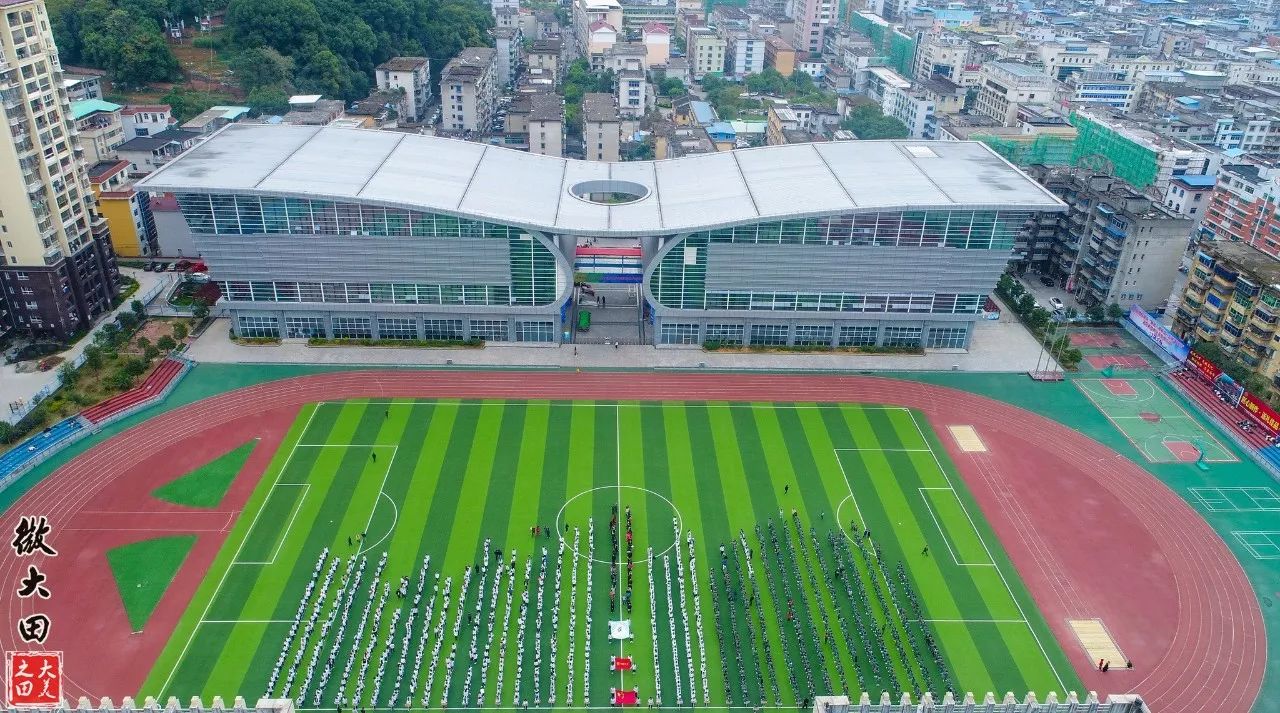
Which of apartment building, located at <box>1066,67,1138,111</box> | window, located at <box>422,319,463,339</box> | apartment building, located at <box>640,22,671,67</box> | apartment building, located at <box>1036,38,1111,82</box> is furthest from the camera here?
apartment building, located at <box>640,22,671,67</box>

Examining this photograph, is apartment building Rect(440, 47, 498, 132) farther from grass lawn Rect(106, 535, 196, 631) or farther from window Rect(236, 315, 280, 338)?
grass lawn Rect(106, 535, 196, 631)

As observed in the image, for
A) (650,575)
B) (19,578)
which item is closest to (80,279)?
(19,578)

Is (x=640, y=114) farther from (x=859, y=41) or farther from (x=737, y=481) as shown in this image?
(x=737, y=481)

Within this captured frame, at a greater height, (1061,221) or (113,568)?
(1061,221)

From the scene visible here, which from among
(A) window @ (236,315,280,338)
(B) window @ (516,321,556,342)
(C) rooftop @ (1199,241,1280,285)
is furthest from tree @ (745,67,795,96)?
(A) window @ (236,315,280,338)

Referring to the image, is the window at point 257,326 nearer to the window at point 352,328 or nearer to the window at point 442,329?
the window at point 352,328

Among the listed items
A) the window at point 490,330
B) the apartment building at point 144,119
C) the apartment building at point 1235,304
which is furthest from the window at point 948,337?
the apartment building at point 144,119
